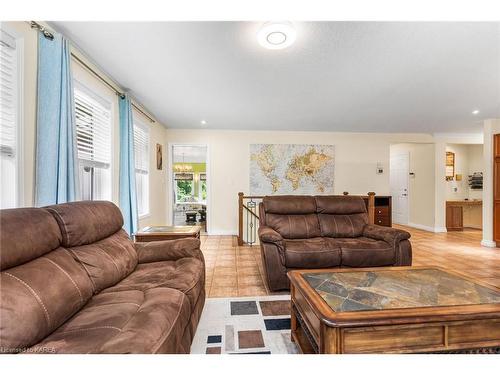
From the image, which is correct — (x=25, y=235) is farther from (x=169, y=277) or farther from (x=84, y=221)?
(x=169, y=277)

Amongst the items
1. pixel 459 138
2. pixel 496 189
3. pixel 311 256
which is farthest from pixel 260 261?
pixel 459 138

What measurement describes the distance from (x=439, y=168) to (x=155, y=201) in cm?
659

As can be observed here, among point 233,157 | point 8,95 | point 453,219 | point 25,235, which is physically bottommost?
point 453,219

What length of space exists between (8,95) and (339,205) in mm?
3371

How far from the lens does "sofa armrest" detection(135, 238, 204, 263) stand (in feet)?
6.81

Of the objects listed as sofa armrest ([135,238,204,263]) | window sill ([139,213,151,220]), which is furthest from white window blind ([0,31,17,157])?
window sill ([139,213,151,220])

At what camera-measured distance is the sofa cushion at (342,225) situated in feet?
10.0

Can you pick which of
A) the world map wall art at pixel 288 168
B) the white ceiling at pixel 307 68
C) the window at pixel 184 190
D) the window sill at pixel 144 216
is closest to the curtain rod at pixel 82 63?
the white ceiling at pixel 307 68

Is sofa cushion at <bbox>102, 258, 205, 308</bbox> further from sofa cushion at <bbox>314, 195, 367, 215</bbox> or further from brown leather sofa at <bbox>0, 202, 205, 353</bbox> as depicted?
sofa cushion at <bbox>314, 195, 367, 215</bbox>

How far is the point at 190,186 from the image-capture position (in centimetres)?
971

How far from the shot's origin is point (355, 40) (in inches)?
81.8

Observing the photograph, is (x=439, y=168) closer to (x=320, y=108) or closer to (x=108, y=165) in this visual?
(x=320, y=108)

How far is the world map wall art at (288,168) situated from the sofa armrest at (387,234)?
8.91ft
